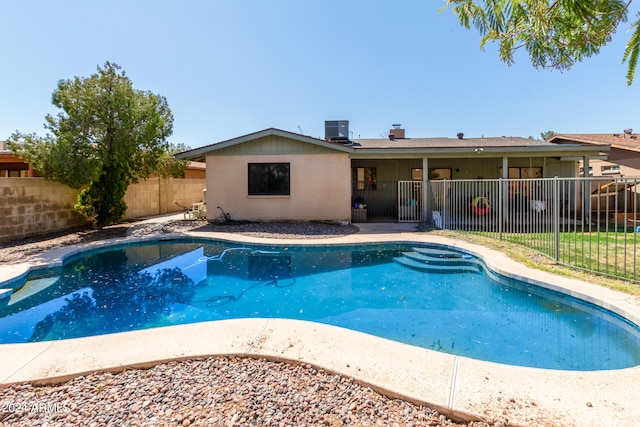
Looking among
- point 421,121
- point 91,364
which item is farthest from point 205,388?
point 421,121

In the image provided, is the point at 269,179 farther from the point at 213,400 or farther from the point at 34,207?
the point at 213,400

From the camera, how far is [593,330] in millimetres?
4363

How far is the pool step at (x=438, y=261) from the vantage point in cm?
757

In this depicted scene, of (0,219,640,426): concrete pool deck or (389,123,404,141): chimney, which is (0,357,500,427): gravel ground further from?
(389,123,404,141): chimney

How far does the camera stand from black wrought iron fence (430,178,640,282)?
20.2 ft

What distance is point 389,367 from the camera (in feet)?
9.85

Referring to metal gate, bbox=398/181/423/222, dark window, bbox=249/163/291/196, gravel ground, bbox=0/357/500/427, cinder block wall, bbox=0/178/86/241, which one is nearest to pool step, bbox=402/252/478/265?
metal gate, bbox=398/181/423/222

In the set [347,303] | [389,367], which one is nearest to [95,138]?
[347,303]

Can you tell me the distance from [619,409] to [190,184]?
21.1 m

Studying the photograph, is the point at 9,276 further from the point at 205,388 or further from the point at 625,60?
the point at 625,60

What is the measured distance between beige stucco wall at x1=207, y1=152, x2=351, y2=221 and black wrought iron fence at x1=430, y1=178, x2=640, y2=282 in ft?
12.3

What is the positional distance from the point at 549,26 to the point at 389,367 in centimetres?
733

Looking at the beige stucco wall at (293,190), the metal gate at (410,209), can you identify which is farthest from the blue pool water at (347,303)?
the metal gate at (410,209)

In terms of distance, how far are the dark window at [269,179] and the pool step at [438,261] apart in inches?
243
